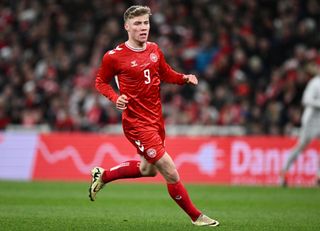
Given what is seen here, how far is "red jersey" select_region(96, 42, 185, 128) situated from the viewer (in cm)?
915

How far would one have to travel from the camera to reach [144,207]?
11930 millimetres

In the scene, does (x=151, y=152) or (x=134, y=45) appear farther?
(x=134, y=45)

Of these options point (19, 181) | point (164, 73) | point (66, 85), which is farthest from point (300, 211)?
point (66, 85)

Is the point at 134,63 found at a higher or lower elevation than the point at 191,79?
higher

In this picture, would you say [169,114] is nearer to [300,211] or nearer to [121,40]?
[121,40]

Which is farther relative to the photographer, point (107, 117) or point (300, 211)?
point (107, 117)

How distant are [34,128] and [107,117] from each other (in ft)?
6.57

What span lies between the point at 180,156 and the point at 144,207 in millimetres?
6671

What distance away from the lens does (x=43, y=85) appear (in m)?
22.4

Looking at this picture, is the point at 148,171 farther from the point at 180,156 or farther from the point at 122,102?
the point at 180,156

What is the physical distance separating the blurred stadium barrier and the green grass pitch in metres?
1.20

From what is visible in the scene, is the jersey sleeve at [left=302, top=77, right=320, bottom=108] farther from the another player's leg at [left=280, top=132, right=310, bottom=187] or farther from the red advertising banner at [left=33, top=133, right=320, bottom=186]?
the red advertising banner at [left=33, top=133, right=320, bottom=186]

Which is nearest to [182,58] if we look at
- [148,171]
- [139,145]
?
[148,171]

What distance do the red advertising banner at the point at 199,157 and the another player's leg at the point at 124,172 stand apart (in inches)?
317
